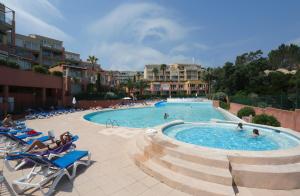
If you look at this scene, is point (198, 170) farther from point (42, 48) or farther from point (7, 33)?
point (42, 48)

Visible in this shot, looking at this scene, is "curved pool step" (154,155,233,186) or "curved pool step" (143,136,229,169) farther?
"curved pool step" (143,136,229,169)

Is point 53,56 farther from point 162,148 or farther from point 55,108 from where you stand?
point 162,148

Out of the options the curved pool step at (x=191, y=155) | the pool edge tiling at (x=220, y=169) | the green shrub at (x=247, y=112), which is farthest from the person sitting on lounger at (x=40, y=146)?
the green shrub at (x=247, y=112)

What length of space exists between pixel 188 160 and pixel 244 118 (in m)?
12.6

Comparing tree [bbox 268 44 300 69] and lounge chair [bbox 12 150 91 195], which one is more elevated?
tree [bbox 268 44 300 69]

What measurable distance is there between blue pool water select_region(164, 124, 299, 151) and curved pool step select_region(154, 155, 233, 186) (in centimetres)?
368

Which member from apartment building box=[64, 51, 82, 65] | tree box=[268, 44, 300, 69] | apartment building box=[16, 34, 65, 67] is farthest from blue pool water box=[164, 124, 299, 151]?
tree box=[268, 44, 300, 69]

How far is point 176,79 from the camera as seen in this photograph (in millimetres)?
105250

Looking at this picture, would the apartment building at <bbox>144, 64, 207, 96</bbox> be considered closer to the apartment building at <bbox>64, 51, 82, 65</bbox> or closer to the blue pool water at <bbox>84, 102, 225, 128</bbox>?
the apartment building at <bbox>64, 51, 82, 65</bbox>

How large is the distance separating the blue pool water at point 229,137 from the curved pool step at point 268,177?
3791 mm

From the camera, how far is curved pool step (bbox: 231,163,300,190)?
4461 mm

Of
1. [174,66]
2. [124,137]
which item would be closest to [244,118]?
[124,137]

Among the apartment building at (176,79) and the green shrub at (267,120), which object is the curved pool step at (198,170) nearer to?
the green shrub at (267,120)

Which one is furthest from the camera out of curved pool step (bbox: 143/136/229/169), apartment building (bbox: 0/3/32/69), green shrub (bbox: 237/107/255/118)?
apartment building (bbox: 0/3/32/69)
